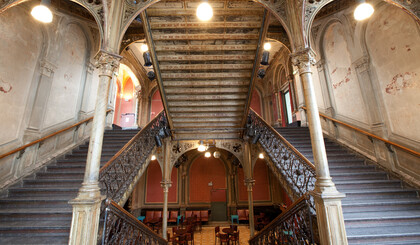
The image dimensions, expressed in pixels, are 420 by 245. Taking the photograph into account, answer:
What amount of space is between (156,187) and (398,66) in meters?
12.5

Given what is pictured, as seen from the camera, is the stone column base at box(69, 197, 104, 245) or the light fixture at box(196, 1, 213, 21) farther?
the light fixture at box(196, 1, 213, 21)

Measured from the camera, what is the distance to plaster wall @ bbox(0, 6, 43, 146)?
4.85 meters

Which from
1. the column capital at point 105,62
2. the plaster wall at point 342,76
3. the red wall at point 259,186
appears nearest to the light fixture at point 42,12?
the column capital at point 105,62

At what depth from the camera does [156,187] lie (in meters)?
12.5

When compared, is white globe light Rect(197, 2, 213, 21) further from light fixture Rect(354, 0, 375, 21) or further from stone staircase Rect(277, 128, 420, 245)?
stone staircase Rect(277, 128, 420, 245)

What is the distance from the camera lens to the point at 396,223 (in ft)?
11.6

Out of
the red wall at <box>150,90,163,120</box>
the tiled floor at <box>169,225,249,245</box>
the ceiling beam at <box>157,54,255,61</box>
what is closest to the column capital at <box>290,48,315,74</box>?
the ceiling beam at <box>157,54,255,61</box>

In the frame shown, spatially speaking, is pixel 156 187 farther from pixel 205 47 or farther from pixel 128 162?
pixel 205 47

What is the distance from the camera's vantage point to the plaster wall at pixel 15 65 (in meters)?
4.85

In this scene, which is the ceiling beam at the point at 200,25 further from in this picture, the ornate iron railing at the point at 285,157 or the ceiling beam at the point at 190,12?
the ornate iron railing at the point at 285,157

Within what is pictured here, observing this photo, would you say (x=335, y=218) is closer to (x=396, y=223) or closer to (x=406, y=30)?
(x=396, y=223)

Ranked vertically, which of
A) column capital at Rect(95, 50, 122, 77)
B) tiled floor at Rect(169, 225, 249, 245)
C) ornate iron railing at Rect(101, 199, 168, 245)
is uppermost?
column capital at Rect(95, 50, 122, 77)

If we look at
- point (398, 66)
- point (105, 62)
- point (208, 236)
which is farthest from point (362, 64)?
point (208, 236)

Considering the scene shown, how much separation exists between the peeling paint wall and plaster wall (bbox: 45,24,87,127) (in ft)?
32.8
